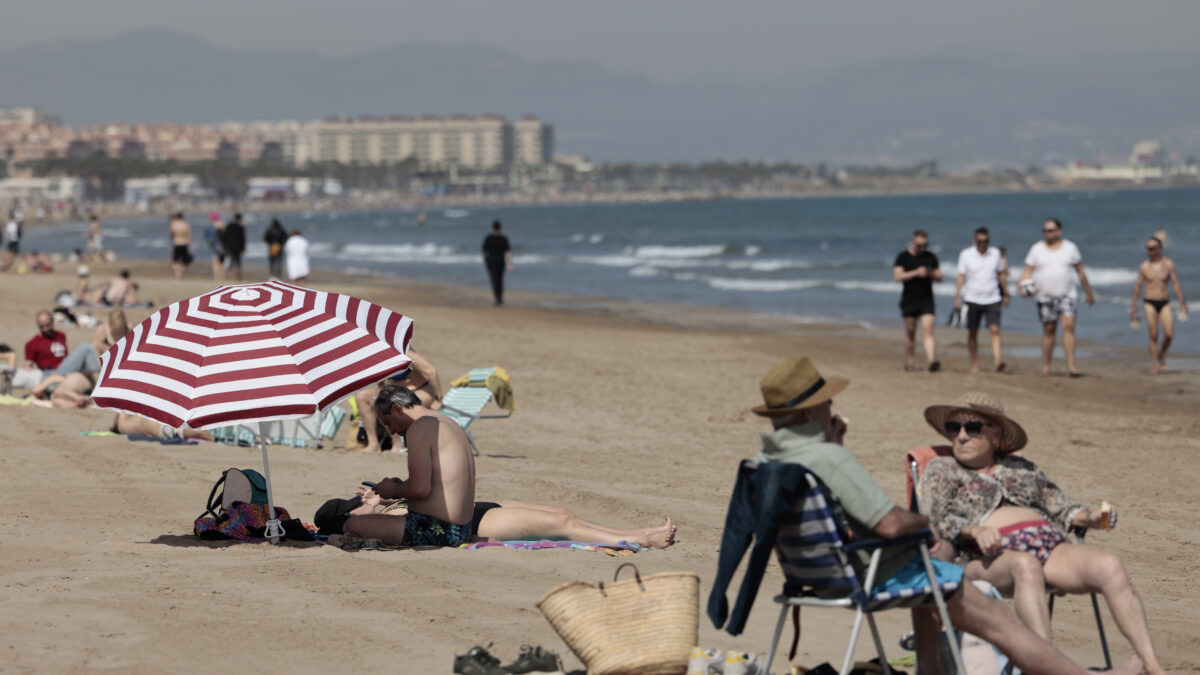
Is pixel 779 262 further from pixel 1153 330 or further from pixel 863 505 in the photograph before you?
pixel 863 505

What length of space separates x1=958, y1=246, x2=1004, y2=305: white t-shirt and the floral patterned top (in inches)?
359

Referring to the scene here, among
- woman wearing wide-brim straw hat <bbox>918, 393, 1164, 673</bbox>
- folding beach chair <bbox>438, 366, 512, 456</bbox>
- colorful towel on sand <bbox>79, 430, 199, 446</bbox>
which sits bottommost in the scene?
colorful towel on sand <bbox>79, 430, 199, 446</bbox>

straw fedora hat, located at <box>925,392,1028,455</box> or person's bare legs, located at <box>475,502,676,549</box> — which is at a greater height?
straw fedora hat, located at <box>925,392,1028,455</box>

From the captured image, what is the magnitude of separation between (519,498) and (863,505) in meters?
3.98

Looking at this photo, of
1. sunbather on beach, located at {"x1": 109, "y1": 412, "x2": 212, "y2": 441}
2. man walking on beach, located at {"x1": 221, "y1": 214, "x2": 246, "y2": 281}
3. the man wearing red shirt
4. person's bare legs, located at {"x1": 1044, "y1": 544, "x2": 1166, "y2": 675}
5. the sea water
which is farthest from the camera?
man walking on beach, located at {"x1": 221, "y1": 214, "x2": 246, "y2": 281}

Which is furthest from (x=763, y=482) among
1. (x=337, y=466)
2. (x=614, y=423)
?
(x=614, y=423)

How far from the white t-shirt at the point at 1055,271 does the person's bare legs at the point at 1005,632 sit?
946cm

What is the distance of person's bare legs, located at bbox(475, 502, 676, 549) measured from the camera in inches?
254

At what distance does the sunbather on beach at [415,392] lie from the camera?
28.4 ft

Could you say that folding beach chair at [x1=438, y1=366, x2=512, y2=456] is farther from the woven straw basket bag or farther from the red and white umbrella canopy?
the woven straw basket bag

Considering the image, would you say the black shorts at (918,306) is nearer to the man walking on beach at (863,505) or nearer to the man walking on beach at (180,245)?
the man walking on beach at (863,505)

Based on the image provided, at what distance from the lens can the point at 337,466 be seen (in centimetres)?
869

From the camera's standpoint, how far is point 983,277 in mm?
13648

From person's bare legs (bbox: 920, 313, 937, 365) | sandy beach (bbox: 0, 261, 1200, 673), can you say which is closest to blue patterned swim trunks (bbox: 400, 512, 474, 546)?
sandy beach (bbox: 0, 261, 1200, 673)
